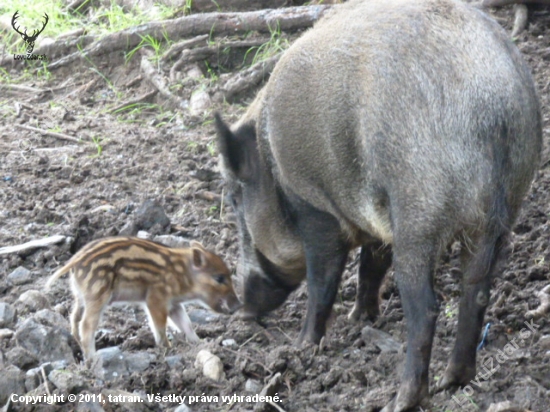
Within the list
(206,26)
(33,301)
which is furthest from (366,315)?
(206,26)

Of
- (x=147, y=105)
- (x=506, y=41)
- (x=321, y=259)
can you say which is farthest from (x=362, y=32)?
(x=147, y=105)

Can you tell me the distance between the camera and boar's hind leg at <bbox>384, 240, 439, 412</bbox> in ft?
12.6

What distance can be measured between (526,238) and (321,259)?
1609mm

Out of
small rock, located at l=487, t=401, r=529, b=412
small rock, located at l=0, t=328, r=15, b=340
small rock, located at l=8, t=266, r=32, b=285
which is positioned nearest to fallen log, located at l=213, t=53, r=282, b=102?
small rock, located at l=8, t=266, r=32, b=285

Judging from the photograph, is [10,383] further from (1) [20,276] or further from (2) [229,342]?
(1) [20,276]

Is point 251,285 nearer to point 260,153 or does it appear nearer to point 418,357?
point 260,153

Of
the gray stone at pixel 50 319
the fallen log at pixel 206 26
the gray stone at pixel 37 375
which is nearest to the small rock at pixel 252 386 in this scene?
the gray stone at pixel 37 375

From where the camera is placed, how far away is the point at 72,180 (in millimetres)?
7199

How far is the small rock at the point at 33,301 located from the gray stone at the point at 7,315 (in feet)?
0.54

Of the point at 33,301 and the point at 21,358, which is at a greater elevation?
the point at 21,358

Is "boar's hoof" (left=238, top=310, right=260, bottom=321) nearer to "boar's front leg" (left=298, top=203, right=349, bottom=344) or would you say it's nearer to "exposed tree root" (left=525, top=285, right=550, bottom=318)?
"boar's front leg" (left=298, top=203, right=349, bottom=344)

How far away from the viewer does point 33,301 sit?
5.23m

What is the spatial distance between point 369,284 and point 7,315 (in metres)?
2.03

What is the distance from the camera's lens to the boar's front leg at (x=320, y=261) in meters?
4.70
